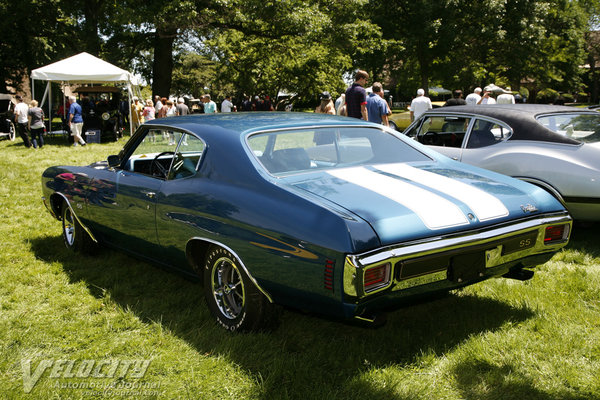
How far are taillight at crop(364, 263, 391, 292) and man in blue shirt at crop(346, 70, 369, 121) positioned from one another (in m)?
6.64

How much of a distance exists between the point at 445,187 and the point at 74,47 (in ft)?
98.4

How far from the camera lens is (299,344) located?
11.2 feet

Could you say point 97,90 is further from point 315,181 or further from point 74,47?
point 315,181

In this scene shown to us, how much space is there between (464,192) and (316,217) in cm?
102

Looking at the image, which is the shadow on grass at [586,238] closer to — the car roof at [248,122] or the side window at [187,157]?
the car roof at [248,122]

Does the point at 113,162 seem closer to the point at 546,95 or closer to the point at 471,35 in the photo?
the point at 471,35

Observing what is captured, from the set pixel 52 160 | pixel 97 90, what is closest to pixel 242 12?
pixel 97 90

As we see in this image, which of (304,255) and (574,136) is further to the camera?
(574,136)

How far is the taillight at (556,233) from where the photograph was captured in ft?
11.2

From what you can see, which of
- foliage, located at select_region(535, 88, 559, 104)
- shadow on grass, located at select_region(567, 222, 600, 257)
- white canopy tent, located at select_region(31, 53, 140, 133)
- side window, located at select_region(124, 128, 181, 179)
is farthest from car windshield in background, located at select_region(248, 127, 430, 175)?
foliage, located at select_region(535, 88, 559, 104)

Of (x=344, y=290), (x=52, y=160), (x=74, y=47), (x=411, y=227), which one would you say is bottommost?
(x=52, y=160)

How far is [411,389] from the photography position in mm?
2791

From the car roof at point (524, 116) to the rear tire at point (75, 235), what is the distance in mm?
4359

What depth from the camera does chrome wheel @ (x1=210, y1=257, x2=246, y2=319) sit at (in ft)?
11.3
